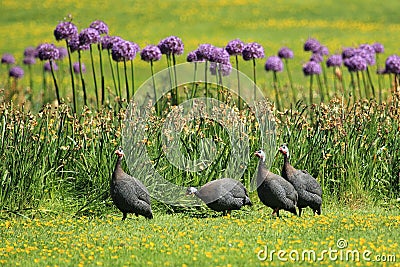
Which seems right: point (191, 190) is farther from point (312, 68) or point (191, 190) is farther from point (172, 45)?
point (312, 68)

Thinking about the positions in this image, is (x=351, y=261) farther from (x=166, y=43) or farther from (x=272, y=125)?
(x=166, y=43)

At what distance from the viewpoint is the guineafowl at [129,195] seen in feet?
27.0

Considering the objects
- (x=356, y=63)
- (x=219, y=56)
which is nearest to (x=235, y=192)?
(x=219, y=56)

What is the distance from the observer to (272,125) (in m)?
9.68

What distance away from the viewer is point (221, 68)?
10.2 meters

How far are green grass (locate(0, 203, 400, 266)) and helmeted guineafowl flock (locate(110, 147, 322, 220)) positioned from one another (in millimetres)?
158

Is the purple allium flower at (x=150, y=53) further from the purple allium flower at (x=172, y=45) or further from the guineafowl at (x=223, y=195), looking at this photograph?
the guineafowl at (x=223, y=195)

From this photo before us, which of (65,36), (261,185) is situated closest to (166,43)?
(65,36)

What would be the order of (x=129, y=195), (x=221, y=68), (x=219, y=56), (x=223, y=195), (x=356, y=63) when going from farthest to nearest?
1. (x=356, y=63)
2. (x=221, y=68)
3. (x=219, y=56)
4. (x=223, y=195)
5. (x=129, y=195)

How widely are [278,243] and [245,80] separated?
17.0 feet

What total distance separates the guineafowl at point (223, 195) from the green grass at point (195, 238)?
166 mm

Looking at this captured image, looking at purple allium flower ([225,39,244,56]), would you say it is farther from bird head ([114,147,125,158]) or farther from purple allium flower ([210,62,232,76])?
bird head ([114,147,125,158])

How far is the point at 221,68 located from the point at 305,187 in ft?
8.03

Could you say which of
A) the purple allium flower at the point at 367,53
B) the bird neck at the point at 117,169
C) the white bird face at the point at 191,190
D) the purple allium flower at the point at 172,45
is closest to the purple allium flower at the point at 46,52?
the purple allium flower at the point at 172,45
